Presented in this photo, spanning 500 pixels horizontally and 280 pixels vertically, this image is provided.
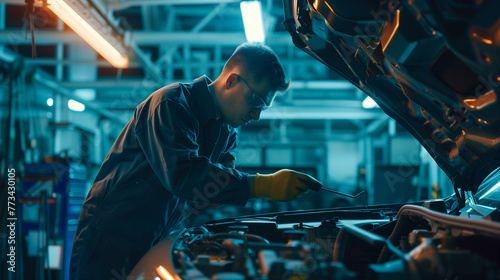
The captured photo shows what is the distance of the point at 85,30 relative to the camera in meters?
3.21

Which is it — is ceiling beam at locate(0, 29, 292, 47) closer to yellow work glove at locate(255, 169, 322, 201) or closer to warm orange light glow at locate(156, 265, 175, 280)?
yellow work glove at locate(255, 169, 322, 201)

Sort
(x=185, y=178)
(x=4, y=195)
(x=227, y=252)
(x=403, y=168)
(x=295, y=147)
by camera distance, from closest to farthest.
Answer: (x=227, y=252), (x=185, y=178), (x=4, y=195), (x=403, y=168), (x=295, y=147)

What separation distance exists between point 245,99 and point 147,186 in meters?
0.55

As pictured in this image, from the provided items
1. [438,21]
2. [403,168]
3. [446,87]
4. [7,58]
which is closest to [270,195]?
[446,87]

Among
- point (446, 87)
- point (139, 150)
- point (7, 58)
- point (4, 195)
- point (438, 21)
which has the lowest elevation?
point (4, 195)

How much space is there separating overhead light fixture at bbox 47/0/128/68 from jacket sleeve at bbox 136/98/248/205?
1.25 metres

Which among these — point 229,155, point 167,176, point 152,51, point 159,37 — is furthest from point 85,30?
point 152,51

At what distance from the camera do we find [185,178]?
140 centimetres

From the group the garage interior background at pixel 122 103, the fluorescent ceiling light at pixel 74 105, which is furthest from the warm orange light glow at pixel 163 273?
Answer: the fluorescent ceiling light at pixel 74 105

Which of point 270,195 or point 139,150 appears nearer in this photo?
point 270,195

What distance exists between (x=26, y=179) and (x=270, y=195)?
3.91 m

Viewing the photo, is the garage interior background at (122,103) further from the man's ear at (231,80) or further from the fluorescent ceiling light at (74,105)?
the man's ear at (231,80)

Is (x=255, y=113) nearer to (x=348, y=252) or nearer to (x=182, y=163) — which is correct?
(x=182, y=163)

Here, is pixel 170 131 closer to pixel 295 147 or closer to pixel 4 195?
pixel 4 195
